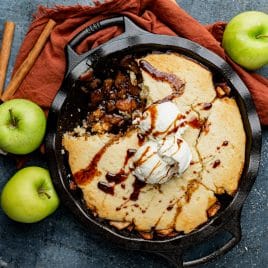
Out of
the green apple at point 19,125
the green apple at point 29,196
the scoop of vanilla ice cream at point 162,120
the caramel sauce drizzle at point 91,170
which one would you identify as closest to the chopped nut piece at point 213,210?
the scoop of vanilla ice cream at point 162,120

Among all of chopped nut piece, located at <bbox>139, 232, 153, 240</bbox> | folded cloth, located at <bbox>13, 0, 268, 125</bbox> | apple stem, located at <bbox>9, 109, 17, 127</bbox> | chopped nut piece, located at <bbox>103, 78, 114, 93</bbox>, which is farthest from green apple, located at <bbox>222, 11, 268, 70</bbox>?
apple stem, located at <bbox>9, 109, 17, 127</bbox>

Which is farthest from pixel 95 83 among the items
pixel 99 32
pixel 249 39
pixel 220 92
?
pixel 249 39

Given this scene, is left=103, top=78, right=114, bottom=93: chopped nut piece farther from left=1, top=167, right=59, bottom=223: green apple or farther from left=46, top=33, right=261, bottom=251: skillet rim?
left=1, top=167, right=59, bottom=223: green apple

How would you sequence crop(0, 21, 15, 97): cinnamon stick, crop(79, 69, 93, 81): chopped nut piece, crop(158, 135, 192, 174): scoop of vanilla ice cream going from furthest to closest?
crop(0, 21, 15, 97): cinnamon stick → crop(79, 69, 93, 81): chopped nut piece → crop(158, 135, 192, 174): scoop of vanilla ice cream

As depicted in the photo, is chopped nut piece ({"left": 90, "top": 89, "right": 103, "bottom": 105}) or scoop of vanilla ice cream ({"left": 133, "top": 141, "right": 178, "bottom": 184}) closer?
scoop of vanilla ice cream ({"left": 133, "top": 141, "right": 178, "bottom": 184})

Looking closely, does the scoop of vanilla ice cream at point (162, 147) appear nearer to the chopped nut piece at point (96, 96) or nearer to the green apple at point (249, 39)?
the chopped nut piece at point (96, 96)
